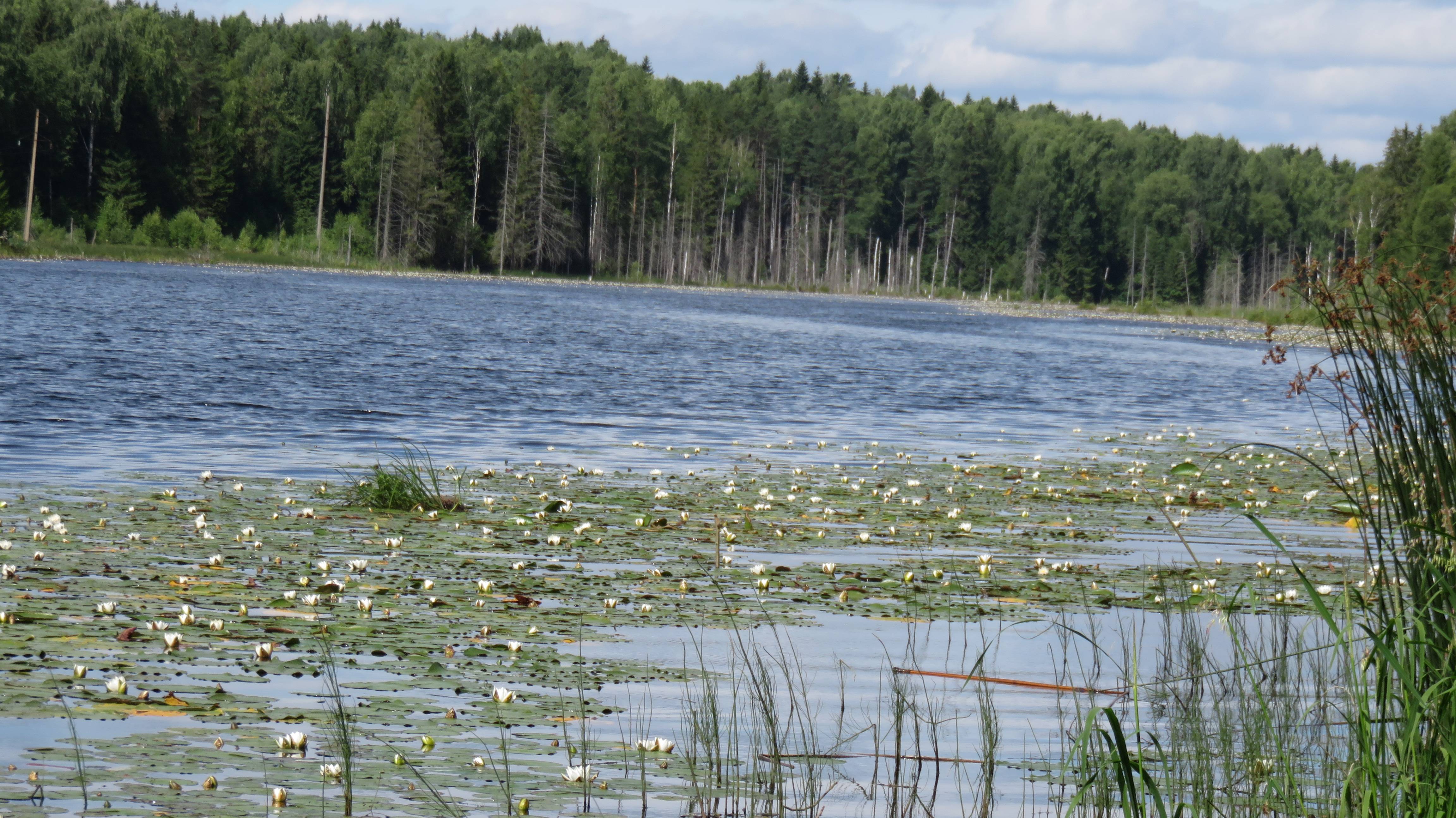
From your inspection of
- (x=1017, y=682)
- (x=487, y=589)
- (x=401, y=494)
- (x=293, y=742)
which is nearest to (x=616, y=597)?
(x=487, y=589)

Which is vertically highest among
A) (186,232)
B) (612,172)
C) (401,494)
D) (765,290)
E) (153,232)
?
(612,172)

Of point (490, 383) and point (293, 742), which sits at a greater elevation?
point (293, 742)

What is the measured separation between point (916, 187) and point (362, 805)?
155m

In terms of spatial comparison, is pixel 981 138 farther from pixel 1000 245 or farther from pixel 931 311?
pixel 931 311

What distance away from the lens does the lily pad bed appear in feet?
17.9

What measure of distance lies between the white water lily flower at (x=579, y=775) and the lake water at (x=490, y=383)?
32.6ft

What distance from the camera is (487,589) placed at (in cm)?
894

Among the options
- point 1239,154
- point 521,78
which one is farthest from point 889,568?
point 1239,154

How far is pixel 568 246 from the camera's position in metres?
118

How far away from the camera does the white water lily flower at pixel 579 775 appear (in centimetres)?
524

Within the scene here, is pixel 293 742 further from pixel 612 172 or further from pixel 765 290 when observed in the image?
pixel 765 290

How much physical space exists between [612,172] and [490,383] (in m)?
100

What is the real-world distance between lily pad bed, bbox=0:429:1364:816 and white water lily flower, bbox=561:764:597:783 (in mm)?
52

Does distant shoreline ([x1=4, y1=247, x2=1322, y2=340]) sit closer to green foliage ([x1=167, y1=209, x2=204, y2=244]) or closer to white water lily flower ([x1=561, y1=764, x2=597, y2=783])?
green foliage ([x1=167, y1=209, x2=204, y2=244])
